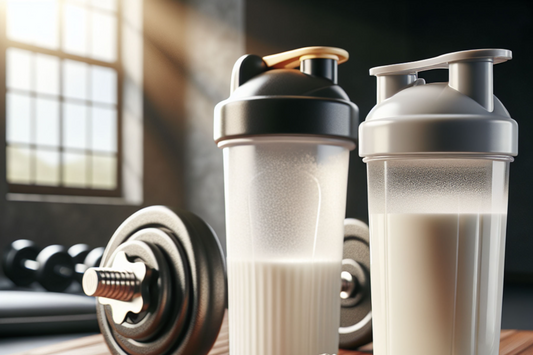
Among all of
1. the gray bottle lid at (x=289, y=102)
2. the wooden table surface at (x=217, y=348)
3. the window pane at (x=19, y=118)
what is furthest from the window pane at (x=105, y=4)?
the gray bottle lid at (x=289, y=102)

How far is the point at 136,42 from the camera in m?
3.83

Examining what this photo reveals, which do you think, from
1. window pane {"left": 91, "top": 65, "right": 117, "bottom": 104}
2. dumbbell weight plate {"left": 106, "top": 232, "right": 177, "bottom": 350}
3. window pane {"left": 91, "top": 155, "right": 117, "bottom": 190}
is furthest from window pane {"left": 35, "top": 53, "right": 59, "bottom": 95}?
dumbbell weight plate {"left": 106, "top": 232, "right": 177, "bottom": 350}

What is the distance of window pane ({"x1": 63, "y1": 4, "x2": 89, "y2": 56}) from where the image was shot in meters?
3.55

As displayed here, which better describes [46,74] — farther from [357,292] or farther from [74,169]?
[357,292]

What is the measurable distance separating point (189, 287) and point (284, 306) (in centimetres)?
10

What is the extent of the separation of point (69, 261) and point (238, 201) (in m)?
1.96

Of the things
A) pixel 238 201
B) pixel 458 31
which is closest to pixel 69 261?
pixel 238 201

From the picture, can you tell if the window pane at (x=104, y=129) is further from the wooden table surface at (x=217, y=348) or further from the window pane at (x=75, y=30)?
the wooden table surface at (x=217, y=348)

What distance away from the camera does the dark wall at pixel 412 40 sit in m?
3.72

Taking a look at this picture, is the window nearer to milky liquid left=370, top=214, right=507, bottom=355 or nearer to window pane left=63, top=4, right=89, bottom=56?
window pane left=63, top=4, right=89, bottom=56

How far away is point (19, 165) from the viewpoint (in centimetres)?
331

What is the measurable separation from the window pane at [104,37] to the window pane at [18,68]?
1.55ft

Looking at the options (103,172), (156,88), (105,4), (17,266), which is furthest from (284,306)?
(105,4)

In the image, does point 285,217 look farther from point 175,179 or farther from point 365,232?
point 175,179
